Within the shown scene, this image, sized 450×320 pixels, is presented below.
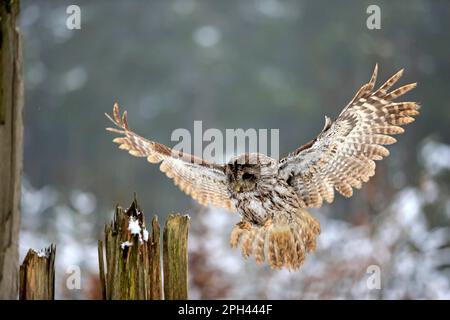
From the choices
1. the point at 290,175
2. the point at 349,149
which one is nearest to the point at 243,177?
the point at 290,175

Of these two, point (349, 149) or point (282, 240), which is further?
point (282, 240)

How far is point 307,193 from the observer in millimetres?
5652

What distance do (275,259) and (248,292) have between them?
387 cm

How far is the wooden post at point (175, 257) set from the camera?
3.68 metres

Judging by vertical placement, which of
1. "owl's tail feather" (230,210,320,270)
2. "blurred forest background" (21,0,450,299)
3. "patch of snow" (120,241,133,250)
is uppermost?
"blurred forest background" (21,0,450,299)

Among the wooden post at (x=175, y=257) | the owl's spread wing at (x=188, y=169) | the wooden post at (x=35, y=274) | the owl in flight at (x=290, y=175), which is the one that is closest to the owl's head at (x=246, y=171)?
the owl in flight at (x=290, y=175)

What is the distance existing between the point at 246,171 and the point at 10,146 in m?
2.45

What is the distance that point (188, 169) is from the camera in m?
5.81

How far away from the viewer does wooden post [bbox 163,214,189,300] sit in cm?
368

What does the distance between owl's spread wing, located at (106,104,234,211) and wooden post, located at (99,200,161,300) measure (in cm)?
166

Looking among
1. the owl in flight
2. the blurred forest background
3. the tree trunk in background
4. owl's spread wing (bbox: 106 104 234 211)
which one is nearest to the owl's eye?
the owl in flight

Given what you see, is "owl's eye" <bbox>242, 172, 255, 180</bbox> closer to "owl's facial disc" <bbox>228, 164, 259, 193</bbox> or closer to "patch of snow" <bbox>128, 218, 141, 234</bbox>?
"owl's facial disc" <bbox>228, 164, 259, 193</bbox>

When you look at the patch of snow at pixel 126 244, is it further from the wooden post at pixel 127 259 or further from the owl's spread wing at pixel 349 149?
the owl's spread wing at pixel 349 149

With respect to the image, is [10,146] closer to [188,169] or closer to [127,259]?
[127,259]
